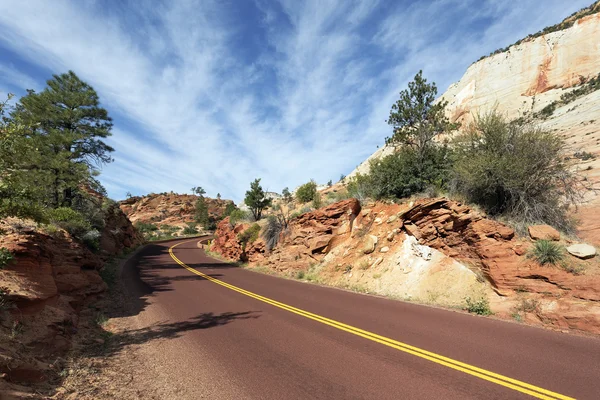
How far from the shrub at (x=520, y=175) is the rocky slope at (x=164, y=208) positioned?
239ft

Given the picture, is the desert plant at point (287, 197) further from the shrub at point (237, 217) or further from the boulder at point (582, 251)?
the boulder at point (582, 251)

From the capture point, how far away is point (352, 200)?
17203mm

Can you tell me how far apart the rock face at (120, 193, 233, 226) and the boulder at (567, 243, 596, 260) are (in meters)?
76.4

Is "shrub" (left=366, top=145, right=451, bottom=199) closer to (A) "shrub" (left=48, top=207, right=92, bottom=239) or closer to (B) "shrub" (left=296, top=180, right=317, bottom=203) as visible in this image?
(A) "shrub" (left=48, top=207, right=92, bottom=239)

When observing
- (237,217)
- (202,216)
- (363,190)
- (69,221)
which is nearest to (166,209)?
(202,216)

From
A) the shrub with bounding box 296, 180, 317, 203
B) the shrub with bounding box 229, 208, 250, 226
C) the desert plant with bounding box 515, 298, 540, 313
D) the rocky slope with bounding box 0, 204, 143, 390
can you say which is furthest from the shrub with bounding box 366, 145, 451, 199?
the shrub with bounding box 229, 208, 250, 226

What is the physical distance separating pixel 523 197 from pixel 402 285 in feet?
17.7

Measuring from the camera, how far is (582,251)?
25.0 feet

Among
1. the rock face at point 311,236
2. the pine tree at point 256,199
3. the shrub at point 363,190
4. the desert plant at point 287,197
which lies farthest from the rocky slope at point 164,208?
the shrub at point 363,190

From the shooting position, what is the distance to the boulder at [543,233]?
849 centimetres

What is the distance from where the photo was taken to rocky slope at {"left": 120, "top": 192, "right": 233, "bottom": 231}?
7576 cm

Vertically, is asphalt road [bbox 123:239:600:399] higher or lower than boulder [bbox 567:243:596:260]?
lower

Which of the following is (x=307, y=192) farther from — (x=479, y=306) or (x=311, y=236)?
(x=479, y=306)

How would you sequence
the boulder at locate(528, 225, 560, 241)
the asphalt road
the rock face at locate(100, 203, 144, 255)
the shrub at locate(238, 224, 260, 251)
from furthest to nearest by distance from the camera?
the shrub at locate(238, 224, 260, 251) → the rock face at locate(100, 203, 144, 255) → the boulder at locate(528, 225, 560, 241) → the asphalt road
